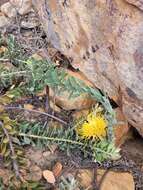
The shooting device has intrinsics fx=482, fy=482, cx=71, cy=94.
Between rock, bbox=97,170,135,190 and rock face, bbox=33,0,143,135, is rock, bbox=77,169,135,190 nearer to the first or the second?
rock, bbox=97,170,135,190

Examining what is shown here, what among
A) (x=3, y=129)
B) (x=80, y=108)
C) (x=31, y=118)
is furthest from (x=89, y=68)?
(x=3, y=129)

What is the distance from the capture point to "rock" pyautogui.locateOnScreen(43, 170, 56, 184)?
6.44ft

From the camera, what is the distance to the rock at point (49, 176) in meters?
1.96

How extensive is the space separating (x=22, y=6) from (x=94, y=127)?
39.6 inches

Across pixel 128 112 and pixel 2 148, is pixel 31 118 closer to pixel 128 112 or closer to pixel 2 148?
pixel 2 148

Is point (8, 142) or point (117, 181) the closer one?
point (8, 142)

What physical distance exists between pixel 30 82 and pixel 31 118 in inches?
6.5

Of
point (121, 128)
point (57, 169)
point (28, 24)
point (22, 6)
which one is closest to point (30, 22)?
point (28, 24)

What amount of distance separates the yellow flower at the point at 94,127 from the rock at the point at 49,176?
0.67 feet

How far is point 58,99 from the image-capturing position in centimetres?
219

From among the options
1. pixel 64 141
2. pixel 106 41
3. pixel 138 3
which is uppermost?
pixel 138 3

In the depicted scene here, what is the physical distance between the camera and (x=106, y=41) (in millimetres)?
2021

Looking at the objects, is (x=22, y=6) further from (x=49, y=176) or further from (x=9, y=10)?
(x=49, y=176)

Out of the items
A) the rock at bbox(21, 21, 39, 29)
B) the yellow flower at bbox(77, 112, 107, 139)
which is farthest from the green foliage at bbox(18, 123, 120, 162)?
the rock at bbox(21, 21, 39, 29)
